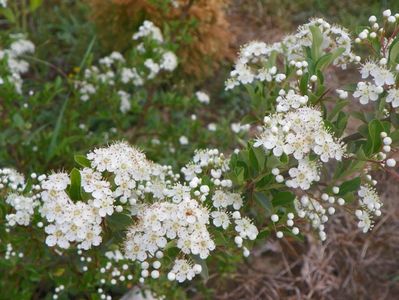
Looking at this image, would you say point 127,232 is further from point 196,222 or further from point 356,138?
point 356,138

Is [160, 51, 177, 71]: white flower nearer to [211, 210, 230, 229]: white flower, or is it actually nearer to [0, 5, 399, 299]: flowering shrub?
[0, 5, 399, 299]: flowering shrub

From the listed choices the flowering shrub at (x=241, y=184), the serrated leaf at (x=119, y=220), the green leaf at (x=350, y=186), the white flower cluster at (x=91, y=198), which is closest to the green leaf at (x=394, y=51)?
the flowering shrub at (x=241, y=184)

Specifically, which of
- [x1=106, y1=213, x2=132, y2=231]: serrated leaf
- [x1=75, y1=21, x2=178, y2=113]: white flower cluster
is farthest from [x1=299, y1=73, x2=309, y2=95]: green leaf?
[x1=75, y1=21, x2=178, y2=113]: white flower cluster

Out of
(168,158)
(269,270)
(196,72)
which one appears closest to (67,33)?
(196,72)

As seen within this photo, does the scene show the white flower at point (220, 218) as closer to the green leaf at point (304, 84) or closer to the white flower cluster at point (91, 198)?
the white flower cluster at point (91, 198)

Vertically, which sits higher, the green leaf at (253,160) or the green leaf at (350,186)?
the green leaf at (253,160)

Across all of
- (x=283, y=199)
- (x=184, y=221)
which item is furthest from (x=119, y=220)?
(x=283, y=199)
